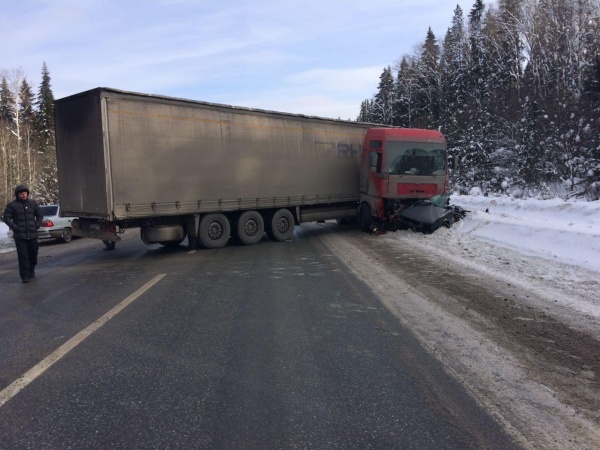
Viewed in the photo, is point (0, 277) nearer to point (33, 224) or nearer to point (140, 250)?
point (33, 224)

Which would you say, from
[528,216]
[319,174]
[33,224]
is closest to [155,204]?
[33,224]

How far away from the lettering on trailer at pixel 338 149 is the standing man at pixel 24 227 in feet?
29.8

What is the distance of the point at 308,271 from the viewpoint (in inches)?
371

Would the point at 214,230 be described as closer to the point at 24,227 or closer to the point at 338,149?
the point at 24,227

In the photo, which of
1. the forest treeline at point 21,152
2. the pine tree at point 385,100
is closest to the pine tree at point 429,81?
the pine tree at point 385,100

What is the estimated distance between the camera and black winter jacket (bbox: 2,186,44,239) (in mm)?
8922

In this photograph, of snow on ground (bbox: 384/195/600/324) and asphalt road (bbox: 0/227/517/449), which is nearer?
asphalt road (bbox: 0/227/517/449)

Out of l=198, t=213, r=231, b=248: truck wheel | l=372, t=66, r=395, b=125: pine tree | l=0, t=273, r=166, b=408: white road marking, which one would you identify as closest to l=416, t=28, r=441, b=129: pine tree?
l=372, t=66, r=395, b=125: pine tree

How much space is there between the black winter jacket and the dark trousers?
11cm

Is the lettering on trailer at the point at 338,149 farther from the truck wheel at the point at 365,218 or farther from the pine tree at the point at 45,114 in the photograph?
the pine tree at the point at 45,114

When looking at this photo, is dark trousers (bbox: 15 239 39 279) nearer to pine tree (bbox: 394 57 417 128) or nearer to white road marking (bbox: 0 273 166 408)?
white road marking (bbox: 0 273 166 408)

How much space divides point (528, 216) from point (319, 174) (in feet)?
21.9

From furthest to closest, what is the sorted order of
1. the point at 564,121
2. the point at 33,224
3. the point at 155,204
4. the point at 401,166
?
the point at 564,121 < the point at 401,166 < the point at 155,204 < the point at 33,224

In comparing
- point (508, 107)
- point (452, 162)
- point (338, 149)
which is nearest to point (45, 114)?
point (508, 107)
